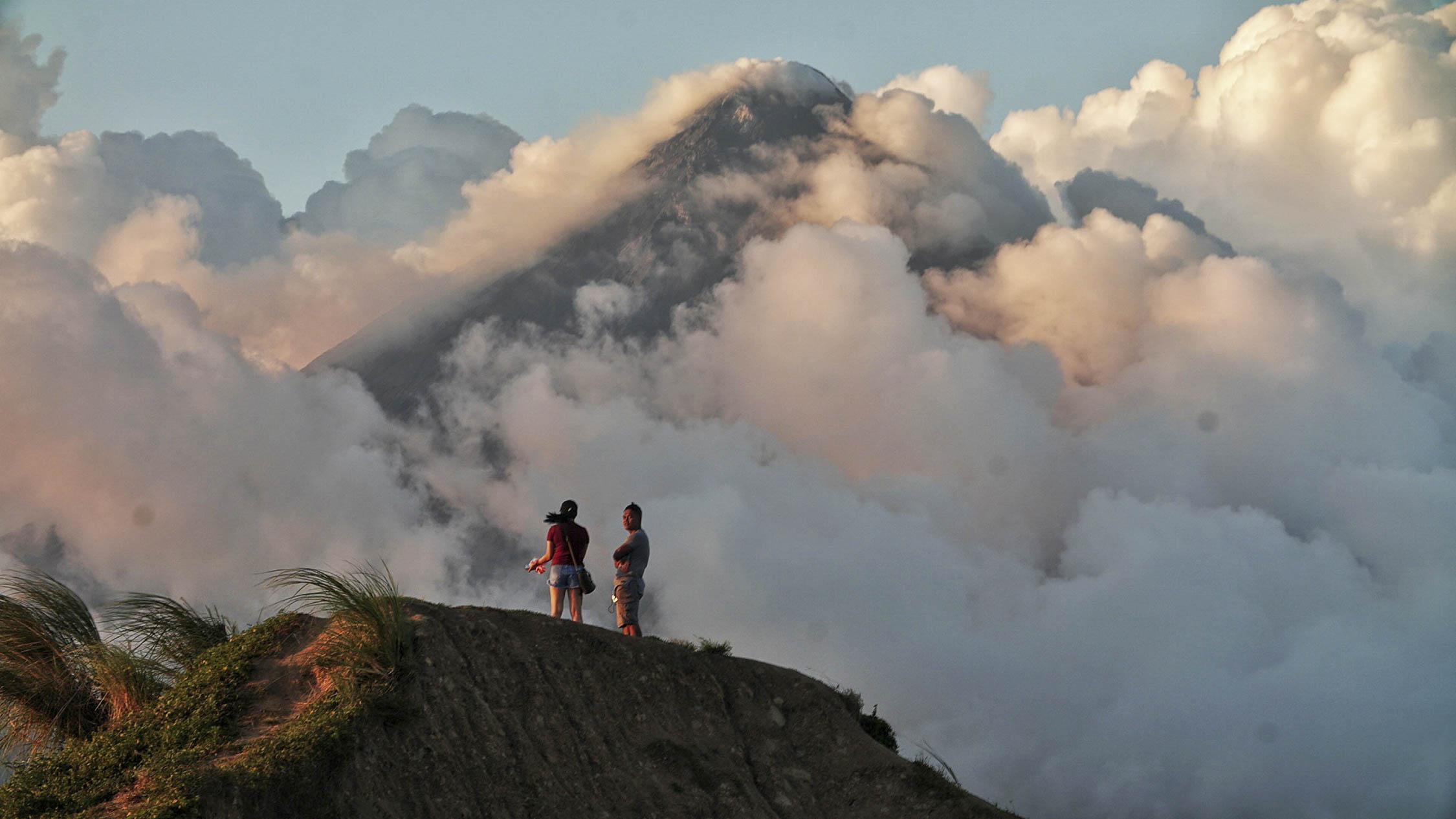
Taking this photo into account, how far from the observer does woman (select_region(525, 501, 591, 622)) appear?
18.2 meters

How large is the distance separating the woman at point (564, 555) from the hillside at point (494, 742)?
2.83 feet

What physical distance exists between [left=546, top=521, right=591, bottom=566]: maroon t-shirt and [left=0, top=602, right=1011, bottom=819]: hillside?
1.11m

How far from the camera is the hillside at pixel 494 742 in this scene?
1269 cm

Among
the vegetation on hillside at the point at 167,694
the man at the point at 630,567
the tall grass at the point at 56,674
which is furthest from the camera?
the man at the point at 630,567

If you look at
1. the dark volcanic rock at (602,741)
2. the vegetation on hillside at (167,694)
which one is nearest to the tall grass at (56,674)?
the vegetation on hillside at (167,694)

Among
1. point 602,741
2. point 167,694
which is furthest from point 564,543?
point 167,694

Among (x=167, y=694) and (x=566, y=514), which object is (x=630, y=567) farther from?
(x=167, y=694)

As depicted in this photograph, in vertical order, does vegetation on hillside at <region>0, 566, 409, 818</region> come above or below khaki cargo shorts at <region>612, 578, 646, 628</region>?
below

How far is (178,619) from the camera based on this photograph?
16.3 metres

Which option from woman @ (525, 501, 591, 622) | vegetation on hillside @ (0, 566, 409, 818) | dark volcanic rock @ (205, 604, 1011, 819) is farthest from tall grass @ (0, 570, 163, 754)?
woman @ (525, 501, 591, 622)

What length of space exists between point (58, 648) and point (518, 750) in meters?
6.09

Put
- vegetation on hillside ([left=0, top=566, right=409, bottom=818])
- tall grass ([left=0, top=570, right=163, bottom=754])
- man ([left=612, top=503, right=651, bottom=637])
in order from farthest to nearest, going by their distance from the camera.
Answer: man ([left=612, top=503, right=651, bottom=637]) < tall grass ([left=0, top=570, right=163, bottom=754]) < vegetation on hillside ([left=0, top=566, right=409, bottom=818])

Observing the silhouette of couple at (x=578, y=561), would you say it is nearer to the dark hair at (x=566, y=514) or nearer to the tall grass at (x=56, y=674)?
the dark hair at (x=566, y=514)

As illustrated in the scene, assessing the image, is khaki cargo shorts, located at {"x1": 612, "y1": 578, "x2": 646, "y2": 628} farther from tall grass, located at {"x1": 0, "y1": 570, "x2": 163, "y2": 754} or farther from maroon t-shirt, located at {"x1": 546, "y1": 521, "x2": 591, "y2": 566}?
tall grass, located at {"x1": 0, "y1": 570, "x2": 163, "y2": 754}
